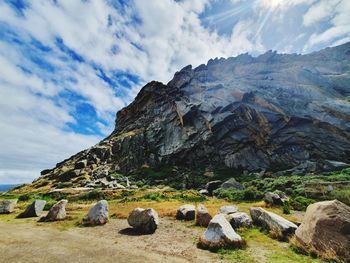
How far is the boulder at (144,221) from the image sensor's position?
1648 cm

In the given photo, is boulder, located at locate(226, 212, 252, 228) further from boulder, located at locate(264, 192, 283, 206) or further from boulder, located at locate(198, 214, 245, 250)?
boulder, located at locate(264, 192, 283, 206)

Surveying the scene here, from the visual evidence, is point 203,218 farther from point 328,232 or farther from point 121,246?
point 328,232

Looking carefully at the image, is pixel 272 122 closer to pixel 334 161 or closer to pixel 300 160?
pixel 300 160

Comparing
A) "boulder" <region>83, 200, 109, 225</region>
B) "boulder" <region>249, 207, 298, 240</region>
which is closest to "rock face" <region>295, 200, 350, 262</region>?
"boulder" <region>249, 207, 298, 240</region>

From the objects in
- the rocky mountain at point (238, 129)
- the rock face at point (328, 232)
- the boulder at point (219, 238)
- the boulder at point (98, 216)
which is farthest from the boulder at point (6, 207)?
the rocky mountain at point (238, 129)

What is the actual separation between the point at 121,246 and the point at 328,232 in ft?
33.1

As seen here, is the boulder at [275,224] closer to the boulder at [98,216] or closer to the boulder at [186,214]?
the boulder at [186,214]

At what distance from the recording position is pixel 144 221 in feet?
54.7

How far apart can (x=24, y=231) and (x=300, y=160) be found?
68625mm

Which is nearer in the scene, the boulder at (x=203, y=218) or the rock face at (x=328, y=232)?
the rock face at (x=328, y=232)

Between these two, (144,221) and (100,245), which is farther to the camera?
(144,221)

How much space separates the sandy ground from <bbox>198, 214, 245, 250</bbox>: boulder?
55cm

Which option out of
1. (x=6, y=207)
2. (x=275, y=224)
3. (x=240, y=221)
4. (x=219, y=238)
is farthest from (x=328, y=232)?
(x=6, y=207)

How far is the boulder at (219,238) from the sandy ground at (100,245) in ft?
1.80
